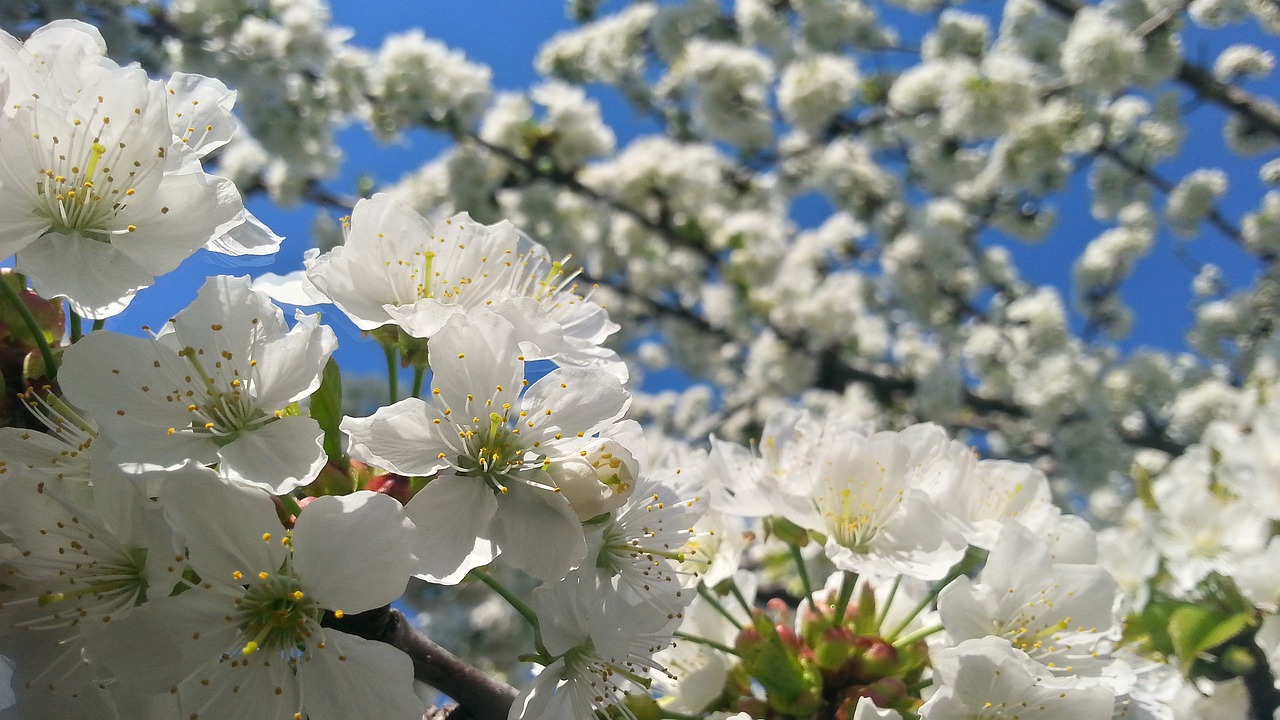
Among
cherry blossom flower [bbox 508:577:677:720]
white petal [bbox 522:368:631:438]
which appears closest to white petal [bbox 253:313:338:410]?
white petal [bbox 522:368:631:438]

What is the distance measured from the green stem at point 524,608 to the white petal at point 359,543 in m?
0.13

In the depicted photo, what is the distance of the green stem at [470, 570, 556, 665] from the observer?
898mm

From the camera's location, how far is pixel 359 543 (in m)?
0.78

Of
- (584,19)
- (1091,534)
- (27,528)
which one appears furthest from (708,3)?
(27,528)

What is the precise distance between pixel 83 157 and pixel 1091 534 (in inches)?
59.1

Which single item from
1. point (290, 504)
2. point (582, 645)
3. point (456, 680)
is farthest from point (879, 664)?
point (290, 504)

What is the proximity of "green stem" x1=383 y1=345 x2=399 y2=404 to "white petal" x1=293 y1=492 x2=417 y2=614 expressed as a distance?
31cm

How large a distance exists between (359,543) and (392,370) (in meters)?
0.35

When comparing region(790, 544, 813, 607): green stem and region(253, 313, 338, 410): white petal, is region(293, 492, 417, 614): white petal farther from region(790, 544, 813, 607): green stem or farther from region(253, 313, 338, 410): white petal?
region(790, 544, 813, 607): green stem

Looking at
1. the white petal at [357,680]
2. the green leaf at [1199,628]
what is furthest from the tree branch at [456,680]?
the green leaf at [1199,628]

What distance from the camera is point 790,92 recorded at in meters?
5.00

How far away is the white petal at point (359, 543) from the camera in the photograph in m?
0.79

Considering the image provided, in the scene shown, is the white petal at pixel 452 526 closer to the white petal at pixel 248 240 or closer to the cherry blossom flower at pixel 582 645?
the cherry blossom flower at pixel 582 645

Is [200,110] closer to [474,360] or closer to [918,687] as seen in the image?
[474,360]
